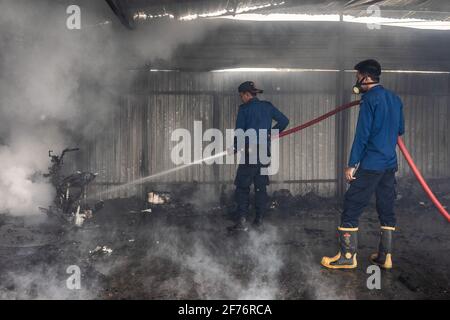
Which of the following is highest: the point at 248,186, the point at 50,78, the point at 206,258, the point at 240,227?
the point at 50,78

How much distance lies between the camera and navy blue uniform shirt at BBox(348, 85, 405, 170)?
3.96 metres

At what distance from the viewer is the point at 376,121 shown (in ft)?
13.0

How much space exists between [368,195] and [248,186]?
2.19 metres

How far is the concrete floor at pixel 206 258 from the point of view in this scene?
3588 mm

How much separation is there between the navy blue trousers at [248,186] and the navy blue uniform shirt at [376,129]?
202 cm

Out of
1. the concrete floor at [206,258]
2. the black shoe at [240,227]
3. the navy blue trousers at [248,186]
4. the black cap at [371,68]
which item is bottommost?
the concrete floor at [206,258]

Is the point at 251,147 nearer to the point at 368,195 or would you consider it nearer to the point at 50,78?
the point at 368,195

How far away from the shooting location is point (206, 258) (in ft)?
14.6

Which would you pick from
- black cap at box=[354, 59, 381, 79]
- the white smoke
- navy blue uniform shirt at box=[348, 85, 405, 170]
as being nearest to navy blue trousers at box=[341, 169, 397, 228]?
navy blue uniform shirt at box=[348, 85, 405, 170]

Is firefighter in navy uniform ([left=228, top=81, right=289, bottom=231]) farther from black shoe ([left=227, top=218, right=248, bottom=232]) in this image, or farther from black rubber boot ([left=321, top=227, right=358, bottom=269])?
black rubber boot ([left=321, top=227, right=358, bottom=269])

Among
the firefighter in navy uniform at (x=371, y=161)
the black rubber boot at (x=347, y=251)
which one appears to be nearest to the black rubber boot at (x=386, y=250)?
the firefighter in navy uniform at (x=371, y=161)

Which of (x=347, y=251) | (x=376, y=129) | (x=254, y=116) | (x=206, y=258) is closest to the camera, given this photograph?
(x=376, y=129)

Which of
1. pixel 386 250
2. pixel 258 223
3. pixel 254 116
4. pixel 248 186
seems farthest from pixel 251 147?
pixel 386 250

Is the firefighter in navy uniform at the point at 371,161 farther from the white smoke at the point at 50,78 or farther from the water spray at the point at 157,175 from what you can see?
the white smoke at the point at 50,78
